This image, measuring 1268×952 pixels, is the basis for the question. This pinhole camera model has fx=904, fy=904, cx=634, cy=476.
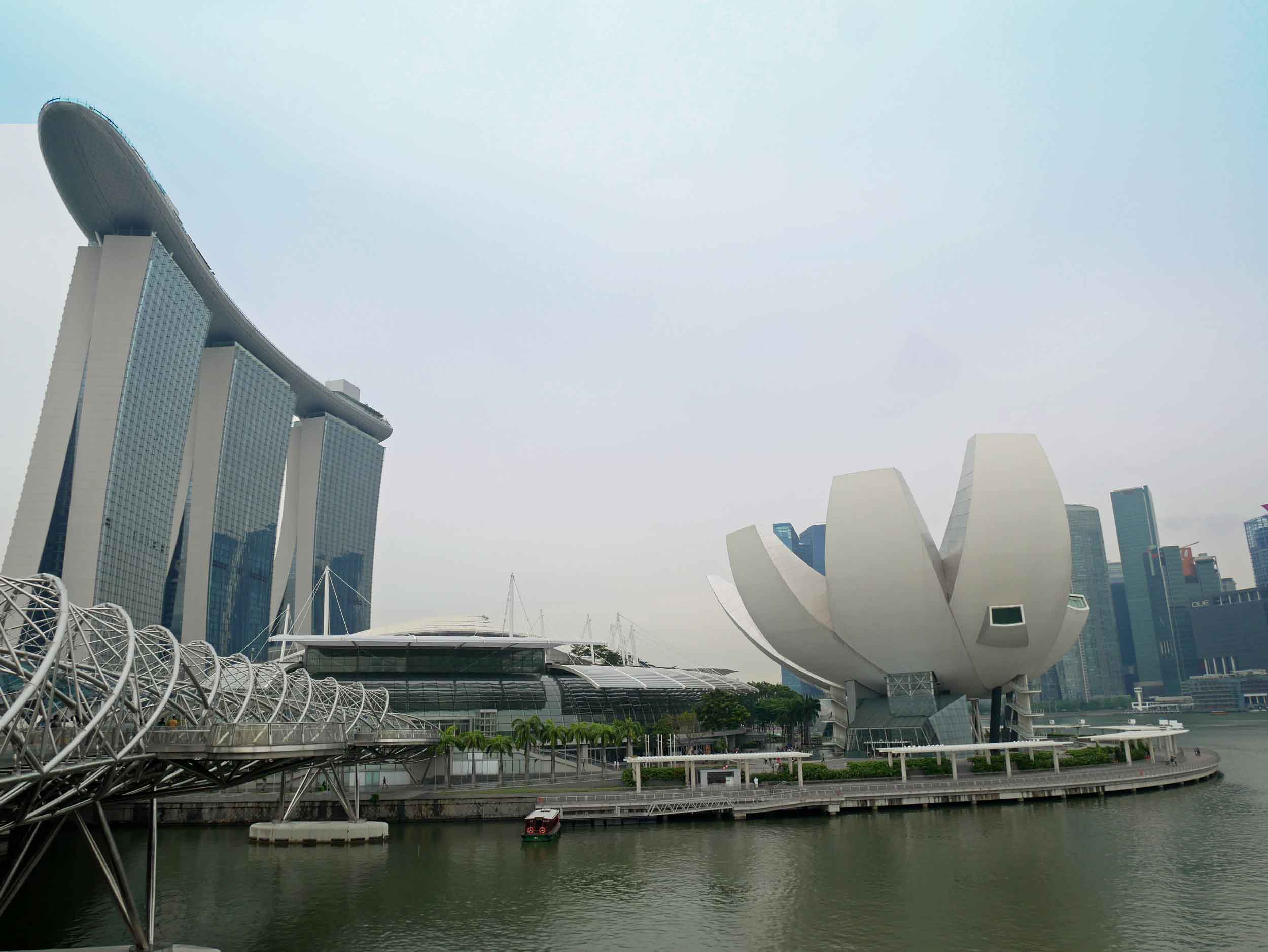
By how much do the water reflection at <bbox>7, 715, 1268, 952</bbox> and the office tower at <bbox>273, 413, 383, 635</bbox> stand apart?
12004 cm

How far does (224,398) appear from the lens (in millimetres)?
131000

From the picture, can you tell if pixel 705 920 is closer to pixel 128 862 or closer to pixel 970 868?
pixel 970 868

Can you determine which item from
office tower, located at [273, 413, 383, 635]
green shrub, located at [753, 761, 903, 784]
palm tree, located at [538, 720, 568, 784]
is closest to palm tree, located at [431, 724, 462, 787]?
palm tree, located at [538, 720, 568, 784]

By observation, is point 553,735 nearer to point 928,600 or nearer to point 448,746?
point 448,746

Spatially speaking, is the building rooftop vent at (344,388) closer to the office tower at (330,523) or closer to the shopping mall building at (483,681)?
the office tower at (330,523)

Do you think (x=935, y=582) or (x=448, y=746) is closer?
(x=448, y=746)

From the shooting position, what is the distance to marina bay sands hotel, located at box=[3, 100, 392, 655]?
9100 cm

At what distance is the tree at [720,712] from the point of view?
74375mm

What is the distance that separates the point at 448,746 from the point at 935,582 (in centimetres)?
3237

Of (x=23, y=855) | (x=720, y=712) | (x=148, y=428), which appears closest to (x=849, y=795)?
(x=720, y=712)

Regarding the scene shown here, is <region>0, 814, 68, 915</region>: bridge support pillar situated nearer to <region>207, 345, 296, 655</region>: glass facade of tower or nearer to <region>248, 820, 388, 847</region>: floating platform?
<region>248, 820, 388, 847</region>: floating platform

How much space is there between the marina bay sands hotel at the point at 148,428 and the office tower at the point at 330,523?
33.8 ft

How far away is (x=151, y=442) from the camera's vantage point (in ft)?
333

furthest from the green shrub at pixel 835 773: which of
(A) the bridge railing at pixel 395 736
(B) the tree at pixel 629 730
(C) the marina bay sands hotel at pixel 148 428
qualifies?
(C) the marina bay sands hotel at pixel 148 428
